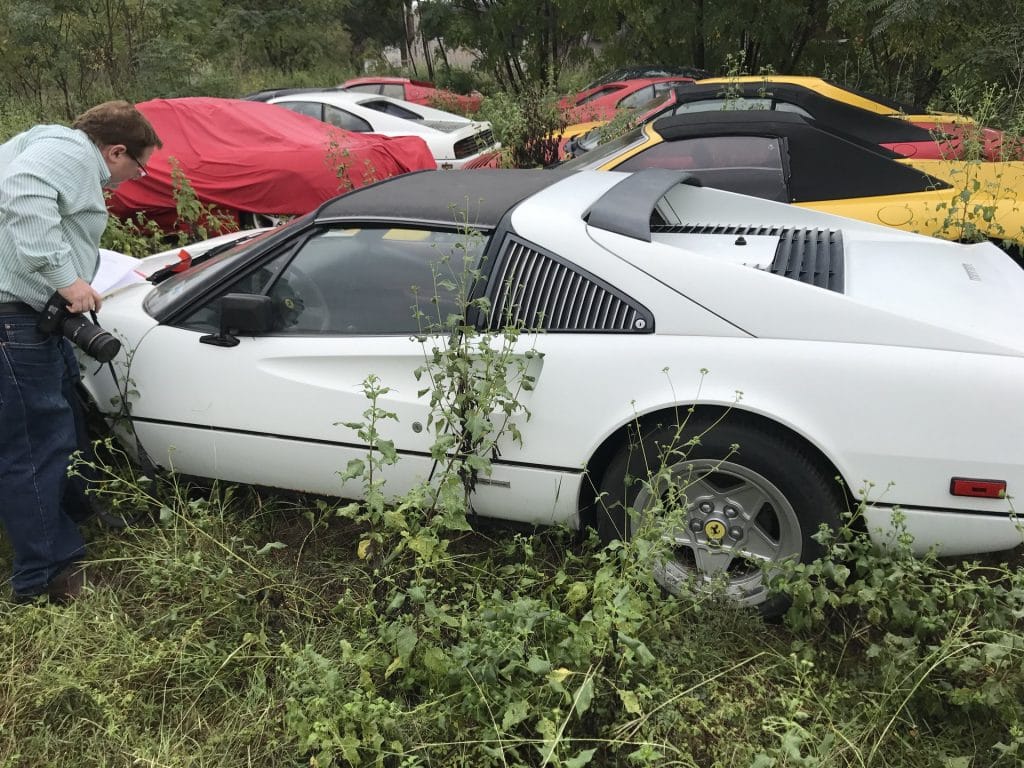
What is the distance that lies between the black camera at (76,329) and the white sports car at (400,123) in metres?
5.84

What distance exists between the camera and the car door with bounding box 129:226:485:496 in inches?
110

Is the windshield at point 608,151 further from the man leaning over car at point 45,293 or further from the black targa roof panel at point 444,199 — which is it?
Result: the man leaning over car at point 45,293

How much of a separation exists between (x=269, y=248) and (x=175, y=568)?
4.15 ft

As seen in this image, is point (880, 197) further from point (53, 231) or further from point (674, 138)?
point (53, 231)

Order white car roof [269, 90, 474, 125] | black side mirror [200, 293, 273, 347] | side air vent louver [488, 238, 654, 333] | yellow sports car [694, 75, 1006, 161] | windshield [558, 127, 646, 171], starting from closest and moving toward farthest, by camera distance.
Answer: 1. side air vent louver [488, 238, 654, 333]
2. black side mirror [200, 293, 273, 347]
3. windshield [558, 127, 646, 171]
4. yellow sports car [694, 75, 1006, 161]
5. white car roof [269, 90, 474, 125]

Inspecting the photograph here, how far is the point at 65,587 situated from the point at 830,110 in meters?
6.64

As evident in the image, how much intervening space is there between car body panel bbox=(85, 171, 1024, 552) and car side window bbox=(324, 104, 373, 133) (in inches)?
280

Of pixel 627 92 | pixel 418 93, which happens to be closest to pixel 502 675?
pixel 627 92

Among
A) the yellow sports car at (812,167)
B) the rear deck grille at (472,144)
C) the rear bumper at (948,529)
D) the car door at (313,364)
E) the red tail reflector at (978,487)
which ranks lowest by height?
the rear bumper at (948,529)

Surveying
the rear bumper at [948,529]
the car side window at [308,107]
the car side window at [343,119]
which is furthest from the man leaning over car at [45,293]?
the car side window at [308,107]

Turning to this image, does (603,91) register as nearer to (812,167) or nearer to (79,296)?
(812,167)

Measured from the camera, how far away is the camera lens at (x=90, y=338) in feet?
8.89

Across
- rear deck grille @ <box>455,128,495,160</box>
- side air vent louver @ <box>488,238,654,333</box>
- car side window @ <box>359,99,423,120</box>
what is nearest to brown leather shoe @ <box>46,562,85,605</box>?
side air vent louver @ <box>488,238,654,333</box>

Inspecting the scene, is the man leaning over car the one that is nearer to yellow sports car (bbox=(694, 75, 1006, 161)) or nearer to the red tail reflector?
the red tail reflector
